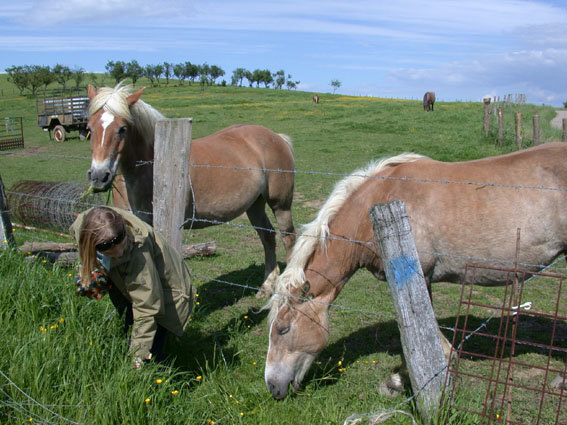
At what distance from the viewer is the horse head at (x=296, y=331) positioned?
3170 mm

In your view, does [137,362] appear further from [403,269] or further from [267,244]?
[267,244]

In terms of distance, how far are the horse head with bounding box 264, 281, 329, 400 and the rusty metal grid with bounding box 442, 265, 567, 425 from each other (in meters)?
0.93

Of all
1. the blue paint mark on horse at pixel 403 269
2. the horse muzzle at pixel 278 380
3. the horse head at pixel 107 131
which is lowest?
the horse muzzle at pixel 278 380

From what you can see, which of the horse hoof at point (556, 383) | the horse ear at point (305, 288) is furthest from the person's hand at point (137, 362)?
the horse hoof at point (556, 383)

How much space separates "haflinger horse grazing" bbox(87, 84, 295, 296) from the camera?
4.05 metres

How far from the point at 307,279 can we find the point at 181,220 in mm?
1070

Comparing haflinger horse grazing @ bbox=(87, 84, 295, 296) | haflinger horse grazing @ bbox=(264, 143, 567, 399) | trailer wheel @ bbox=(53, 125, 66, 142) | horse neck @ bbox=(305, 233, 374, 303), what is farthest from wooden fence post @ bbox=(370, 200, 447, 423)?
trailer wheel @ bbox=(53, 125, 66, 142)

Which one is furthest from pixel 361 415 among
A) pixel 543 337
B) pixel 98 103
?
pixel 98 103

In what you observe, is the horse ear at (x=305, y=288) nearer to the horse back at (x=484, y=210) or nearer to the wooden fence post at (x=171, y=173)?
the horse back at (x=484, y=210)

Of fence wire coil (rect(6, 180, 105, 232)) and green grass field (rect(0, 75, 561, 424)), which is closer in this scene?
green grass field (rect(0, 75, 561, 424))

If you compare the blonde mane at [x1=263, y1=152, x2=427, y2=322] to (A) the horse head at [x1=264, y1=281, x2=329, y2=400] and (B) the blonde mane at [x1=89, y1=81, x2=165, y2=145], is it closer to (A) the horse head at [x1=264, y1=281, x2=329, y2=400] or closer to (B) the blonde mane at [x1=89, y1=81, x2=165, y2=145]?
(A) the horse head at [x1=264, y1=281, x2=329, y2=400]

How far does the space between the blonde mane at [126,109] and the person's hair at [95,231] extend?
1710 mm

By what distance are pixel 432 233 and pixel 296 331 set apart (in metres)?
1.22

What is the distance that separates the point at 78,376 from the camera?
2742mm
